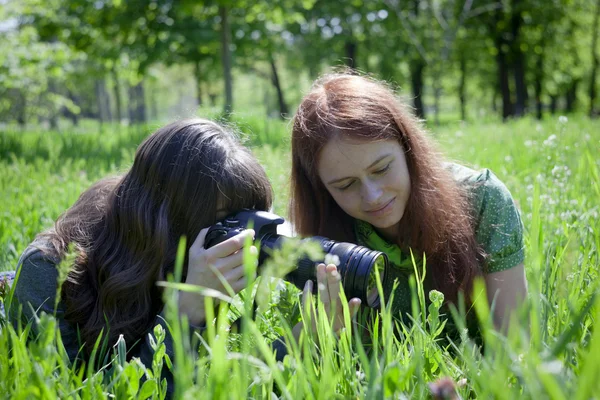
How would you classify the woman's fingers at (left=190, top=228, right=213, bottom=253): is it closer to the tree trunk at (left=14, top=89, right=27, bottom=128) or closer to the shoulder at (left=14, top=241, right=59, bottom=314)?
the shoulder at (left=14, top=241, right=59, bottom=314)

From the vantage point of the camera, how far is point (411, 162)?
6.79 feet

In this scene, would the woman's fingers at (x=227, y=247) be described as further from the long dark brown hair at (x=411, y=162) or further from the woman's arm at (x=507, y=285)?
the woman's arm at (x=507, y=285)

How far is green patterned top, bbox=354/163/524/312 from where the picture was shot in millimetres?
2008

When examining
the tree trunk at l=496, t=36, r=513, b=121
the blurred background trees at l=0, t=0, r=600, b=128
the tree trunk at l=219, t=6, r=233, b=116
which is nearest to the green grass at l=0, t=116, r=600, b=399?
the blurred background trees at l=0, t=0, r=600, b=128

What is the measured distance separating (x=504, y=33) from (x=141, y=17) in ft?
41.9

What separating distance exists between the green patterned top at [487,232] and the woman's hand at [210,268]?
0.66 meters

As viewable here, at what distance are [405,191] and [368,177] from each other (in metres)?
0.15

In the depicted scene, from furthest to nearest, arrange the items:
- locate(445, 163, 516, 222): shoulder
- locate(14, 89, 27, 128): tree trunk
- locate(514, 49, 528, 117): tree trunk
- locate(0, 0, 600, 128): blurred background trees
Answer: locate(14, 89, 27, 128): tree trunk, locate(514, 49, 528, 117): tree trunk, locate(0, 0, 600, 128): blurred background trees, locate(445, 163, 516, 222): shoulder

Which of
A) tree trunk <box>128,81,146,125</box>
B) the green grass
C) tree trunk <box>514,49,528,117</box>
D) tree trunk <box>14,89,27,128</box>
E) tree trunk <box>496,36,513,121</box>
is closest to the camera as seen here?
the green grass

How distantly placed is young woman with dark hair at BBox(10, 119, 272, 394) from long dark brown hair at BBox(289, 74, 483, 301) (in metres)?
0.28

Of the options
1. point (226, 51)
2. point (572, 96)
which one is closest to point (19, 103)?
point (226, 51)

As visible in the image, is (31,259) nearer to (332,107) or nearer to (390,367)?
(332,107)

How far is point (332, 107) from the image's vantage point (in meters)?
2.01

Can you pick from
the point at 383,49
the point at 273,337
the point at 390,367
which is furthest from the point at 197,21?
the point at 383,49
